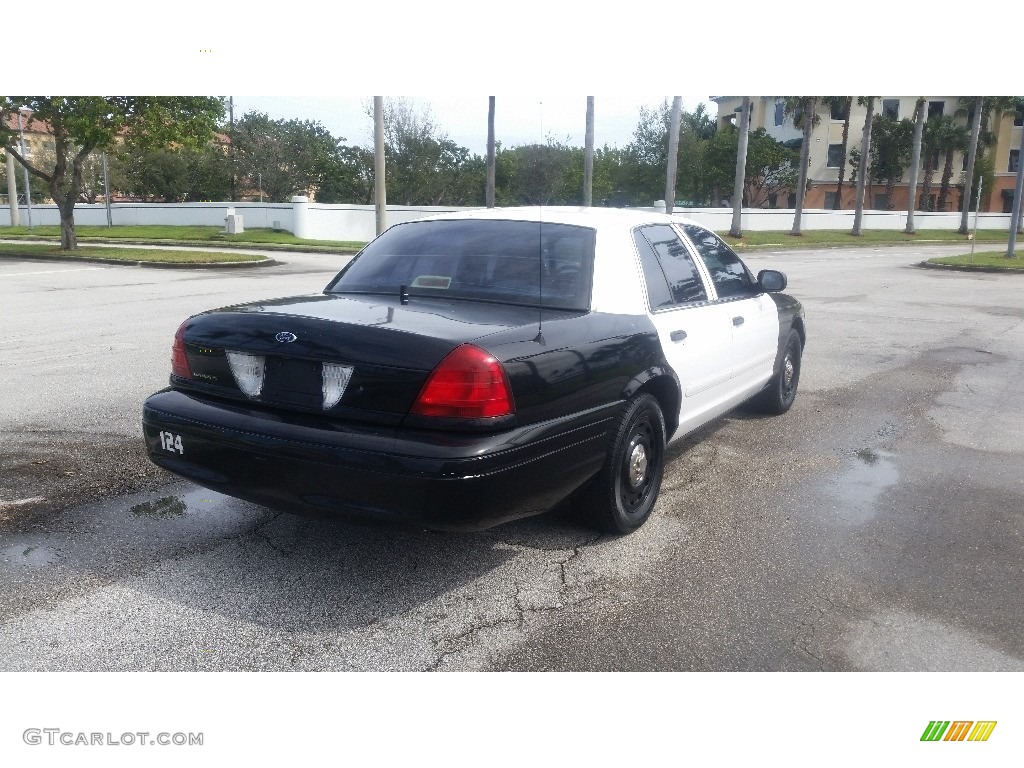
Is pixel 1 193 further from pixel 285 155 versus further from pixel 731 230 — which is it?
pixel 731 230

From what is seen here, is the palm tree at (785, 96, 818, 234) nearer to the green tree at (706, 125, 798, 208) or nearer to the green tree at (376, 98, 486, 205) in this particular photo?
the green tree at (706, 125, 798, 208)

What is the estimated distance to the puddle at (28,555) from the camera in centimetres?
394

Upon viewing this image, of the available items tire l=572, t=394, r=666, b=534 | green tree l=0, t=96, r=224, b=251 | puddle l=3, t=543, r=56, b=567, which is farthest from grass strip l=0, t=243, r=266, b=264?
tire l=572, t=394, r=666, b=534

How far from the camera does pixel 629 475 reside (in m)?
4.36

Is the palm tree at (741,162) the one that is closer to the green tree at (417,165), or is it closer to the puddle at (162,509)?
the green tree at (417,165)

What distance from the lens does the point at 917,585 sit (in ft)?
13.0

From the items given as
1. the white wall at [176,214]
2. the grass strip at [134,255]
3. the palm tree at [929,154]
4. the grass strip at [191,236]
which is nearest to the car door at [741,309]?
the grass strip at [134,255]

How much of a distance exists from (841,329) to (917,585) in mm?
8815

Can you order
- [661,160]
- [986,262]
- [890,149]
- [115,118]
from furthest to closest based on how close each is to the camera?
[890,149], [986,262], [115,118], [661,160]

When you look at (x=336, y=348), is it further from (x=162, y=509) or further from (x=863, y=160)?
(x=863, y=160)

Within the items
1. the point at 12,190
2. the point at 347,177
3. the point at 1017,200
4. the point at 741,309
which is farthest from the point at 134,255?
the point at 1017,200

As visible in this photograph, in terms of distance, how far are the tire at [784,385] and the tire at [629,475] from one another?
240 centimetres

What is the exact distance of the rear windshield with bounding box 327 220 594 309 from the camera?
4242mm

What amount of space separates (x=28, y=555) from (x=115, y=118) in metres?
22.4
